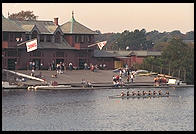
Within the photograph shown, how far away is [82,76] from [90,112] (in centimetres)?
3406

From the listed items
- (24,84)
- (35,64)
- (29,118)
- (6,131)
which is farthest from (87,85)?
(6,131)

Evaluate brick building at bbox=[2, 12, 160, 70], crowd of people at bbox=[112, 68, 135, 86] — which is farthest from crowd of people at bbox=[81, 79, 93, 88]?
brick building at bbox=[2, 12, 160, 70]

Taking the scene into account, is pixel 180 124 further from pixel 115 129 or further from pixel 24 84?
pixel 24 84

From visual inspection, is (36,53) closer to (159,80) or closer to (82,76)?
(82,76)

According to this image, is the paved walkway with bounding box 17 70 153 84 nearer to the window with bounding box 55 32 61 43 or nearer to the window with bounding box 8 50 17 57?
the window with bounding box 8 50 17 57

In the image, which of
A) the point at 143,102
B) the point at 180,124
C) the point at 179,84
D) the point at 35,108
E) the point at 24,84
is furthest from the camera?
the point at 179,84

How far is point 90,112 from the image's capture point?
2510 inches

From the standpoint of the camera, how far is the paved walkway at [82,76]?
93.2m

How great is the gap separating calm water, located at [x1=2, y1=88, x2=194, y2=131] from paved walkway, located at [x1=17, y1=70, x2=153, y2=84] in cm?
861

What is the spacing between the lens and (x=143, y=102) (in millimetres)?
75000

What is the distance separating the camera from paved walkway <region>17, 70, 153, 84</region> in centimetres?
9321

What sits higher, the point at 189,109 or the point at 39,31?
the point at 39,31

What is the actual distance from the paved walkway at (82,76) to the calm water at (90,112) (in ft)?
28.2

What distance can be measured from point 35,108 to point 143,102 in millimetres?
15193
